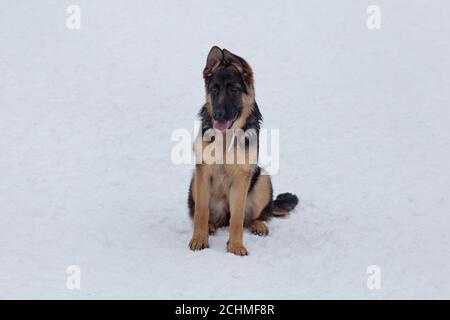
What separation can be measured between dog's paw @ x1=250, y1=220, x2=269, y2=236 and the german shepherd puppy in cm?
42

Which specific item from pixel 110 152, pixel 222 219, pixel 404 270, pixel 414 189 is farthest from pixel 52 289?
pixel 414 189

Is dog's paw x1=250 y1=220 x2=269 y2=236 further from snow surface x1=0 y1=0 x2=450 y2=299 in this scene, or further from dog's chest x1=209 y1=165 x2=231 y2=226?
dog's chest x1=209 y1=165 x2=231 y2=226

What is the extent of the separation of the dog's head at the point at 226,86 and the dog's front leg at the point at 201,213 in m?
0.60

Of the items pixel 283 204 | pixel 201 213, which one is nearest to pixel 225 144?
pixel 201 213

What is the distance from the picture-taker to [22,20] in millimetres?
14273

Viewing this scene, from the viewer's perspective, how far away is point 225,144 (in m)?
5.83

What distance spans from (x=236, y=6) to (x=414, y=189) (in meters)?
9.85

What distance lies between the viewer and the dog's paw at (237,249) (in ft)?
19.2

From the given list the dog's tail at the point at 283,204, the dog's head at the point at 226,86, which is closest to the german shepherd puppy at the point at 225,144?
the dog's head at the point at 226,86

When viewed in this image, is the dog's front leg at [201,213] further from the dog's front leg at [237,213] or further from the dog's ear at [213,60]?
the dog's ear at [213,60]

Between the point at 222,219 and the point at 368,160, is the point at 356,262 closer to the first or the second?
the point at 222,219
